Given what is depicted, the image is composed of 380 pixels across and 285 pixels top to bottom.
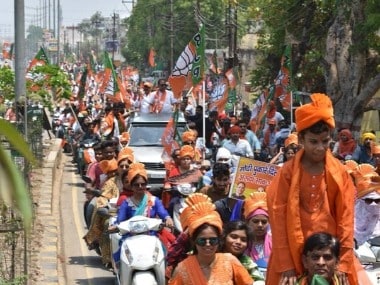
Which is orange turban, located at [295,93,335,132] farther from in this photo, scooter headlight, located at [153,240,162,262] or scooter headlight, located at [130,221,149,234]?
scooter headlight, located at [130,221,149,234]

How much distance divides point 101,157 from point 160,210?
13.8ft

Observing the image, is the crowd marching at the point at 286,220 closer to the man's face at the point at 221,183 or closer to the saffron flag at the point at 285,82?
the man's face at the point at 221,183

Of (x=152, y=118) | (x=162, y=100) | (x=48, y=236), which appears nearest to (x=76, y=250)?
(x=48, y=236)

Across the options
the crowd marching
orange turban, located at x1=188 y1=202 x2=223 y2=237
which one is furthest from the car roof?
orange turban, located at x1=188 y1=202 x2=223 y2=237

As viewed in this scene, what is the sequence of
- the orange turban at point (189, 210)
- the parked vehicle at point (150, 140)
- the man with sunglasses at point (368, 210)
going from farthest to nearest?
the parked vehicle at point (150, 140), the man with sunglasses at point (368, 210), the orange turban at point (189, 210)

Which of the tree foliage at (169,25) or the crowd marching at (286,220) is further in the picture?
the tree foliage at (169,25)

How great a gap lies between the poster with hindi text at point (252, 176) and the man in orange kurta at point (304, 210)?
3435 mm

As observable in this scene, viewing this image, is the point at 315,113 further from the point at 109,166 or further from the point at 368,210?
the point at 109,166

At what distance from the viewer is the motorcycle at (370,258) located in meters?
6.43

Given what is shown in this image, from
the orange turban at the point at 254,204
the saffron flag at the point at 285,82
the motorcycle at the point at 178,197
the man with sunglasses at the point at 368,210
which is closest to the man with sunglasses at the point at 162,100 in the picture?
the saffron flag at the point at 285,82

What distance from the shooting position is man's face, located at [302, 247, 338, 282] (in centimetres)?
424

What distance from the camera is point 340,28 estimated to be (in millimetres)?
23766

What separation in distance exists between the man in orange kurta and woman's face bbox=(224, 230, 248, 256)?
85 centimetres

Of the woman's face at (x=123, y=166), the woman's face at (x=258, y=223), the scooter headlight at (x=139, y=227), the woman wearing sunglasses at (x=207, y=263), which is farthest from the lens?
the woman's face at (x=123, y=166)
